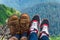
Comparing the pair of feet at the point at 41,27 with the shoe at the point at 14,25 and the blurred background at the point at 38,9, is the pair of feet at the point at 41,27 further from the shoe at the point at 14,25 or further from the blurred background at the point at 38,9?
the blurred background at the point at 38,9

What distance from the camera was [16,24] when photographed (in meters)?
1.14

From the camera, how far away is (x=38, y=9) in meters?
1.62

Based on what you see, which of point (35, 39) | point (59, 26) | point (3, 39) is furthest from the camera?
point (59, 26)

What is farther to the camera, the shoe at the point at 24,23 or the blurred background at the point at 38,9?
the blurred background at the point at 38,9

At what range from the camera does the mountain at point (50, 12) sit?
158 centimetres

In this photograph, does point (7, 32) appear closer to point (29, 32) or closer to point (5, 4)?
point (29, 32)

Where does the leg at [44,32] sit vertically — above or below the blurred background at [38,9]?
below

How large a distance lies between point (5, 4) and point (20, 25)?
550 mm

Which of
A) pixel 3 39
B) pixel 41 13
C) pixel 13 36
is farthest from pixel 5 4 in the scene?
pixel 13 36

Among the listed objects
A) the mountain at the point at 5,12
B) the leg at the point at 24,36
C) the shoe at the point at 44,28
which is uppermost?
the mountain at the point at 5,12

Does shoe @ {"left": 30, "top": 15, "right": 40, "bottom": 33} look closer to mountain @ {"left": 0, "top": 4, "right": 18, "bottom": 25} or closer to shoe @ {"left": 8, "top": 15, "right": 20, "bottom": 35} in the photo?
shoe @ {"left": 8, "top": 15, "right": 20, "bottom": 35}

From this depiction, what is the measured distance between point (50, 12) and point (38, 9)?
0.11 m

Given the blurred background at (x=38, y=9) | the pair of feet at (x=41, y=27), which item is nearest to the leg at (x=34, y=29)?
the pair of feet at (x=41, y=27)

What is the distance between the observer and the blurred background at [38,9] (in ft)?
5.17
